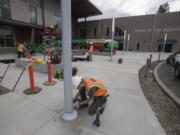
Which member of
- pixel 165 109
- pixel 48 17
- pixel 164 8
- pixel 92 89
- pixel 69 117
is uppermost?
pixel 164 8

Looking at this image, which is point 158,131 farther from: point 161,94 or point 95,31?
point 95,31

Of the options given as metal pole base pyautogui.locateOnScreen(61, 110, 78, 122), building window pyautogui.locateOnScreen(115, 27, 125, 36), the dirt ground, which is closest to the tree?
building window pyautogui.locateOnScreen(115, 27, 125, 36)

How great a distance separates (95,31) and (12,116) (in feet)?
103

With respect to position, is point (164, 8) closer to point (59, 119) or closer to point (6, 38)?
point (6, 38)

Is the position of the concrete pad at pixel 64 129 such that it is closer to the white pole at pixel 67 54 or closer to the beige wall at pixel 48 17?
the white pole at pixel 67 54

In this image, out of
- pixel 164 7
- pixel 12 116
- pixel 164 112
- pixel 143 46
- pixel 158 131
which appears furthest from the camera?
pixel 164 7

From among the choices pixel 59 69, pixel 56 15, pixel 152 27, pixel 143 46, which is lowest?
pixel 59 69

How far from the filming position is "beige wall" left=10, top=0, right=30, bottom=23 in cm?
1385

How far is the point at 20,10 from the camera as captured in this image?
48.3ft

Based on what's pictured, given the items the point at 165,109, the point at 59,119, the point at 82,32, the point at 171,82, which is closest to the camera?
the point at 59,119

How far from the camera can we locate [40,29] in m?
16.3

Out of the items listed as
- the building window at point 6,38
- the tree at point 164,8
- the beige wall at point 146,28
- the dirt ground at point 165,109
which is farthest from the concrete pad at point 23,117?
the tree at point 164,8

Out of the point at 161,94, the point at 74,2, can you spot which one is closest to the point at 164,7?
the point at 74,2

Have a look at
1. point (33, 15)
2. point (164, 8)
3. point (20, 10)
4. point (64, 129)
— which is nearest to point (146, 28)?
point (33, 15)
